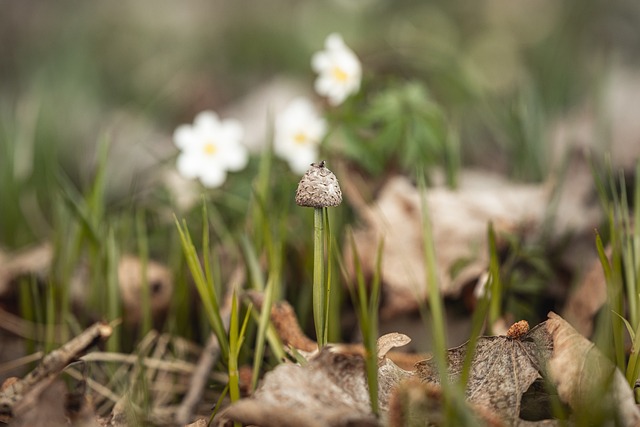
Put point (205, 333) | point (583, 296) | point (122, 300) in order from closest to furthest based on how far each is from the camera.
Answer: point (583, 296)
point (205, 333)
point (122, 300)

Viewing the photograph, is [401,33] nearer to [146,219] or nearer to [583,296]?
[146,219]

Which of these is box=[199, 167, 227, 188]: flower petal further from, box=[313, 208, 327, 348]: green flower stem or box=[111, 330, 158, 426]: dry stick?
box=[313, 208, 327, 348]: green flower stem

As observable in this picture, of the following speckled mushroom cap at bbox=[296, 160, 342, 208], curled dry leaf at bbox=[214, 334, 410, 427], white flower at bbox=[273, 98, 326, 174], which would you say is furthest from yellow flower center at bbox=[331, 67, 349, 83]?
curled dry leaf at bbox=[214, 334, 410, 427]

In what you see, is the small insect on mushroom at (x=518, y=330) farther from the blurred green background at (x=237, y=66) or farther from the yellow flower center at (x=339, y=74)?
the yellow flower center at (x=339, y=74)

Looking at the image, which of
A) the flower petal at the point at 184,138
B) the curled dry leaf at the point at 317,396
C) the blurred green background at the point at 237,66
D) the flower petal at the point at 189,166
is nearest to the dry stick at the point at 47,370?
the curled dry leaf at the point at 317,396

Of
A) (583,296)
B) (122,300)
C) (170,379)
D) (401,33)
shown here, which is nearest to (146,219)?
(122,300)

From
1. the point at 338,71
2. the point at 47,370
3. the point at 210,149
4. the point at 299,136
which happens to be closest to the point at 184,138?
the point at 210,149
